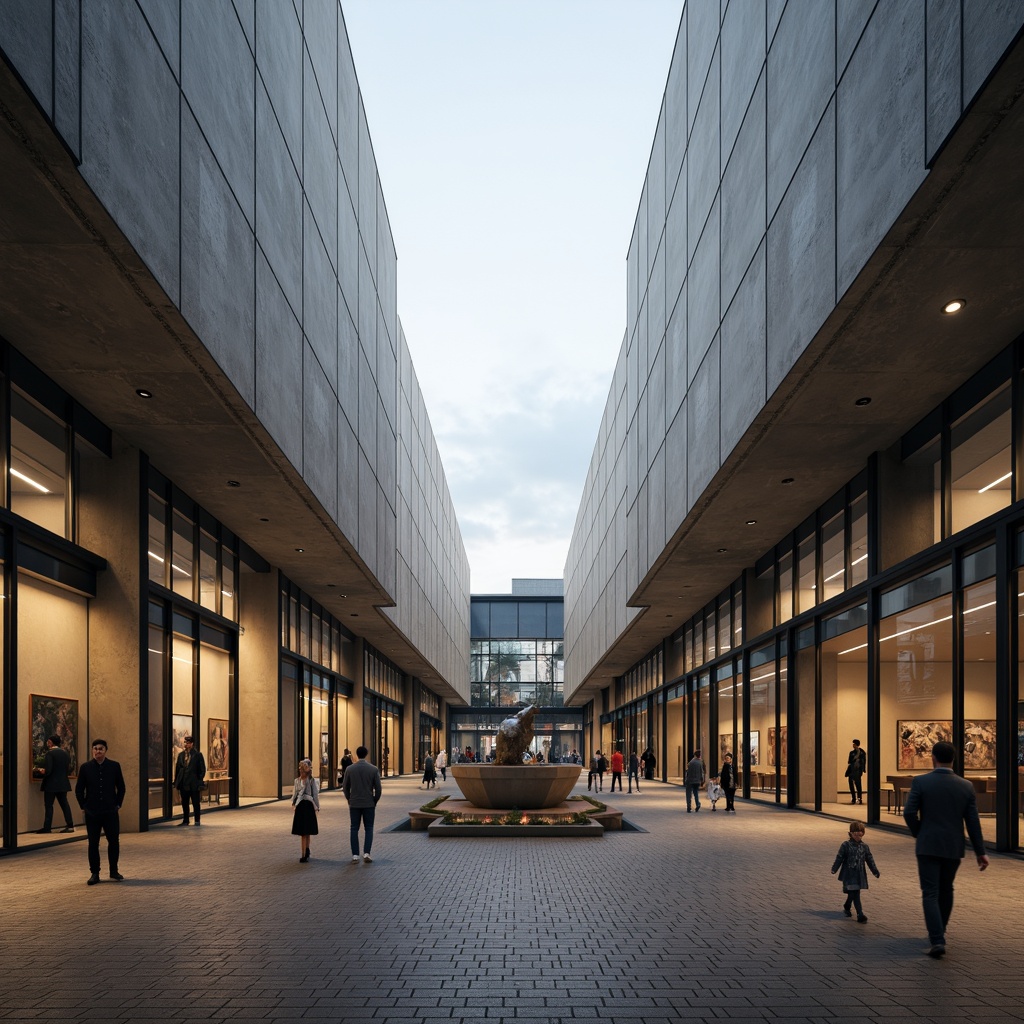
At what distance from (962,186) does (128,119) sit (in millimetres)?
8510

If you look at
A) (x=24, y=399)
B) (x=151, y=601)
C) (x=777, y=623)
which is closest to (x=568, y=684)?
(x=777, y=623)

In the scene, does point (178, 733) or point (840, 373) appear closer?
point (840, 373)

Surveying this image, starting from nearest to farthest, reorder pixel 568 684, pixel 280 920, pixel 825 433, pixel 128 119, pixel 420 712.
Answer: pixel 280 920
pixel 128 119
pixel 825 433
pixel 420 712
pixel 568 684

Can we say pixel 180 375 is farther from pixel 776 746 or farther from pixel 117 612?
pixel 776 746

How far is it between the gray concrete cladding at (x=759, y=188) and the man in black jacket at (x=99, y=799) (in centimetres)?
1040

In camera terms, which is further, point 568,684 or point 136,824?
point 568,684

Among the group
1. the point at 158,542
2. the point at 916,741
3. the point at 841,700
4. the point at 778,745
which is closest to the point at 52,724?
the point at 158,542

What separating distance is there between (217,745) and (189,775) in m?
5.30

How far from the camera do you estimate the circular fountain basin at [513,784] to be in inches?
906

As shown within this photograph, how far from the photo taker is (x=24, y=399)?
1501 centimetres

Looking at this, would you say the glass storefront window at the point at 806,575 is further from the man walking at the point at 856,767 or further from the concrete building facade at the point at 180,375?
the concrete building facade at the point at 180,375

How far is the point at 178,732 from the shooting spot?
21.7 metres

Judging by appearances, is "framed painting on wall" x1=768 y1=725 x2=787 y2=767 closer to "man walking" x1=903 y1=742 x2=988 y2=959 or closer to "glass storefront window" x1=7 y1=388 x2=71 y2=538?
"glass storefront window" x1=7 y1=388 x2=71 y2=538

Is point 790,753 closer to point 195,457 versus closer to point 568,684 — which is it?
point 195,457
